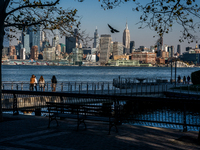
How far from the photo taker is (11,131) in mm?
10398

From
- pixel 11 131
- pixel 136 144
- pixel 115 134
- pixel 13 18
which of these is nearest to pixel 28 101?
pixel 13 18

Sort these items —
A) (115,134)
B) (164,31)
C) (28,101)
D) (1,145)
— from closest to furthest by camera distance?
1. (1,145)
2. (115,134)
3. (164,31)
4. (28,101)

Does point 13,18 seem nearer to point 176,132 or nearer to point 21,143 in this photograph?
point 21,143

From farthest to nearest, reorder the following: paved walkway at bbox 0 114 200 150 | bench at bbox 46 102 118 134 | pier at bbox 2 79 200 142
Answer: pier at bbox 2 79 200 142
bench at bbox 46 102 118 134
paved walkway at bbox 0 114 200 150

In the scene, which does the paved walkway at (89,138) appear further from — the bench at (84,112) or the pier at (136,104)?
the pier at (136,104)

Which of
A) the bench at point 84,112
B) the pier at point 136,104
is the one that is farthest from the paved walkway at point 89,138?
the pier at point 136,104

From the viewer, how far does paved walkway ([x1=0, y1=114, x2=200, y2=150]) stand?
27.7 ft

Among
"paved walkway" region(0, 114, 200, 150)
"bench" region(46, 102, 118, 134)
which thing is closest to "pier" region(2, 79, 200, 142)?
"paved walkway" region(0, 114, 200, 150)

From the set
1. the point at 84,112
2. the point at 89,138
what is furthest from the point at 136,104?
the point at 89,138

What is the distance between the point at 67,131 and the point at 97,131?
1.05 metres

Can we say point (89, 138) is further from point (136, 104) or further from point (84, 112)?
point (136, 104)

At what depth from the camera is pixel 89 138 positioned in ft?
31.0

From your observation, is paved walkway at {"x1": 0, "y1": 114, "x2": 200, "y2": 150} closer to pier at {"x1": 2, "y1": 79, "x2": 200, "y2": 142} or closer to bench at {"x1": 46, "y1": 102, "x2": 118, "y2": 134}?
bench at {"x1": 46, "y1": 102, "x2": 118, "y2": 134}

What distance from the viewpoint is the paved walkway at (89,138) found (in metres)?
8.43
